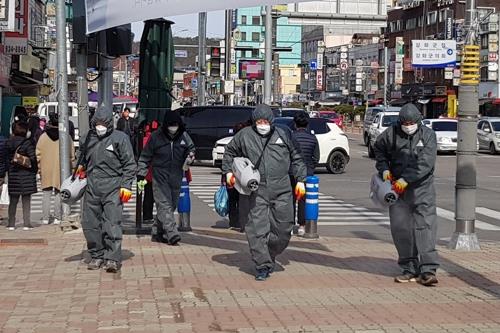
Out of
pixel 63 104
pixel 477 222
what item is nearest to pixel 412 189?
pixel 63 104

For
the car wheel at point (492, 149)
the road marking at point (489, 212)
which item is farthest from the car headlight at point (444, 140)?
the road marking at point (489, 212)

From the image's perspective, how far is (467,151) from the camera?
10891 mm

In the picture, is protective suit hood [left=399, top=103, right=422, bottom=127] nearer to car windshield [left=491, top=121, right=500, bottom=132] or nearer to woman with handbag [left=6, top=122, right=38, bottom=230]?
woman with handbag [left=6, top=122, right=38, bottom=230]

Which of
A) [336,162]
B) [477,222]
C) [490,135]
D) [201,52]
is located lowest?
[477,222]

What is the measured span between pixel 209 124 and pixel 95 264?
17.8m

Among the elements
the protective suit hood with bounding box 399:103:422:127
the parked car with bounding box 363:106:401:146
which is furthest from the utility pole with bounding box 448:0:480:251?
the parked car with bounding box 363:106:401:146

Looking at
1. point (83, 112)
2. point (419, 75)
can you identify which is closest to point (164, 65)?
point (83, 112)

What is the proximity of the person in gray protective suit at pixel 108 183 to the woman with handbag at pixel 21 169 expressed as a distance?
3.86m

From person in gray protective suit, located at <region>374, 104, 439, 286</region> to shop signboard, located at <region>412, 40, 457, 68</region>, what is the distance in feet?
177

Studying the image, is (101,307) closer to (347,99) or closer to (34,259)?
(34,259)

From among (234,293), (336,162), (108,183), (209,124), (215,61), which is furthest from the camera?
(215,61)

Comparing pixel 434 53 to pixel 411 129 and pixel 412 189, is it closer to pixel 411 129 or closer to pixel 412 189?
pixel 411 129

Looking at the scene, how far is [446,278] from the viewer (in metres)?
9.03

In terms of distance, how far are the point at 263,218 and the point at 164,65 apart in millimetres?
4563
